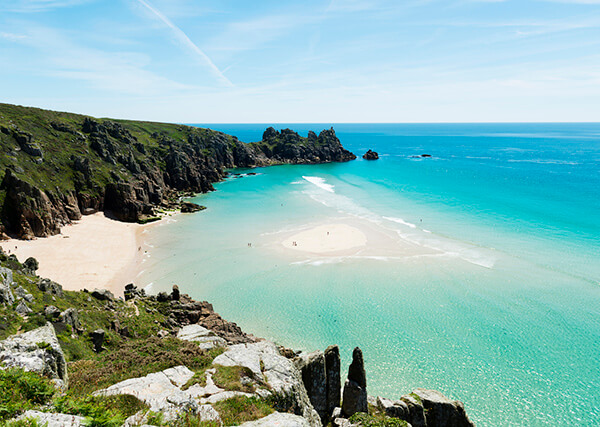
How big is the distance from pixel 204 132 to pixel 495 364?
175 metres

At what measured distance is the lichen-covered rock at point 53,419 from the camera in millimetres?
9000

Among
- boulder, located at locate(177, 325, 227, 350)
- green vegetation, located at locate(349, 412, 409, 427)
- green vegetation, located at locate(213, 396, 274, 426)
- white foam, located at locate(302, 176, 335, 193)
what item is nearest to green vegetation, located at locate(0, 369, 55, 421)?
green vegetation, located at locate(213, 396, 274, 426)

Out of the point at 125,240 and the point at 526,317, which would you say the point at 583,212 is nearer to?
the point at 526,317

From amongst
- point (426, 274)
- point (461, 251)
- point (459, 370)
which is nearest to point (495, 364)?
point (459, 370)

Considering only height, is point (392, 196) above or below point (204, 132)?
below

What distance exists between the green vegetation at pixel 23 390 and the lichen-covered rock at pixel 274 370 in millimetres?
7745

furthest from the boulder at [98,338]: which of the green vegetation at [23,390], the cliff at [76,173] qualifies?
the cliff at [76,173]

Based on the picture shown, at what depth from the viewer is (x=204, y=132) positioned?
178m

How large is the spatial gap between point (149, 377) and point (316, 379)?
11.5 m

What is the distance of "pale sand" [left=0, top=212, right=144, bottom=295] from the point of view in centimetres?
4594

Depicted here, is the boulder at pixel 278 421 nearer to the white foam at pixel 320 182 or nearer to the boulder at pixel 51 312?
the boulder at pixel 51 312

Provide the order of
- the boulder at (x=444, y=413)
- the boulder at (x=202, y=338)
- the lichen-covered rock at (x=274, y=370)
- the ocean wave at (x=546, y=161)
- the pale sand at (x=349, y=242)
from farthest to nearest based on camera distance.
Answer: the ocean wave at (x=546, y=161), the pale sand at (x=349, y=242), the boulder at (x=444, y=413), the boulder at (x=202, y=338), the lichen-covered rock at (x=274, y=370)

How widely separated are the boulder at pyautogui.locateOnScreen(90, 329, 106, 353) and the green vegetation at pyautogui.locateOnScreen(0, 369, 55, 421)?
14.0 m

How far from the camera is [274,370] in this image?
1728 centimetres
